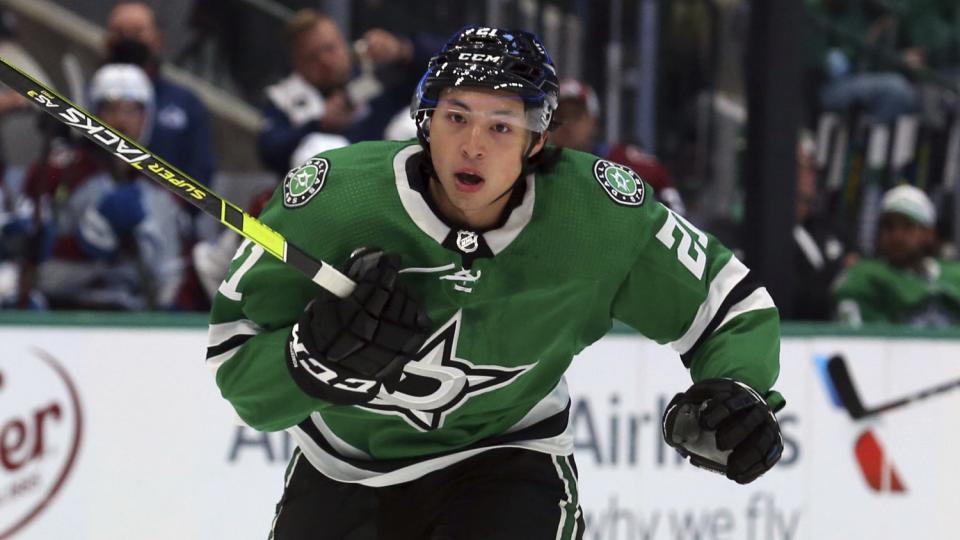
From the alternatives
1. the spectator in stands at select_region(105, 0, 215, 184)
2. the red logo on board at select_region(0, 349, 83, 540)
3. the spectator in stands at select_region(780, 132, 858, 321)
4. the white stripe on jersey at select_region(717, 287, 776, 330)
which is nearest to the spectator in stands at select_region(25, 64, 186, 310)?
the spectator in stands at select_region(105, 0, 215, 184)

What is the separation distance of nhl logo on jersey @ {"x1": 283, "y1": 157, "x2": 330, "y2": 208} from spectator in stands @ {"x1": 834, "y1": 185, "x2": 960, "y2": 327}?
116 inches

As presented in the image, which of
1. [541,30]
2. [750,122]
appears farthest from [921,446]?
[541,30]

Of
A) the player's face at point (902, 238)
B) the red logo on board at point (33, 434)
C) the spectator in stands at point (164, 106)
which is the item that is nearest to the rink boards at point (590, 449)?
the red logo on board at point (33, 434)

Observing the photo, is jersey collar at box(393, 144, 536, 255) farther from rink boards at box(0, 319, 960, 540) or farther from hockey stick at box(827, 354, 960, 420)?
hockey stick at box(827, 354, 960, 420)

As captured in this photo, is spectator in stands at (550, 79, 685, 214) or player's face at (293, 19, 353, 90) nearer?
spectator in stands at (550, 79, 685, 214)

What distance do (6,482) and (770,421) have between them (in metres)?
2.58

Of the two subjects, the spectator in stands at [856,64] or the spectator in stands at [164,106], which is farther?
the spectator in stands at [856,64]

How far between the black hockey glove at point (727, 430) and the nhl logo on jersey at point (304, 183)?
0.72m

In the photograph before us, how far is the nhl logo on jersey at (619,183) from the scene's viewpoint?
Answer: 2.80 meters

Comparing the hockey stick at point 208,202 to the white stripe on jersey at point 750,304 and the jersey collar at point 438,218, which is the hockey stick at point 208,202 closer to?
the jersey collar at point 438,218

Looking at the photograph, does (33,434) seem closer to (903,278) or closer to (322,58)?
(322,58)

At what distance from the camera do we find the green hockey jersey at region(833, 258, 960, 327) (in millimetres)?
5348

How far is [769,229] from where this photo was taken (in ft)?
16.8

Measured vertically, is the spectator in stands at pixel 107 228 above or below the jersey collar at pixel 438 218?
below
